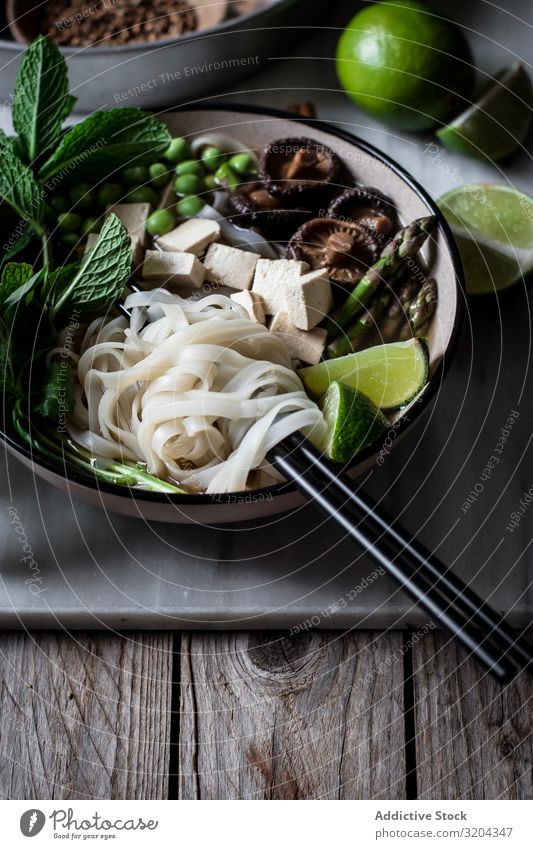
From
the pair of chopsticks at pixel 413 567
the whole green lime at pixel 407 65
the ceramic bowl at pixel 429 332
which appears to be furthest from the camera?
the whole green lime at pixel 407 65

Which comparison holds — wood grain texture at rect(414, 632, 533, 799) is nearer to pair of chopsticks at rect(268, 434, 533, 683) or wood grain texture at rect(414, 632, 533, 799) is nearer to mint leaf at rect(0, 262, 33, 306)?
pair of chopsticks at rect(268, 434, 533, 683)

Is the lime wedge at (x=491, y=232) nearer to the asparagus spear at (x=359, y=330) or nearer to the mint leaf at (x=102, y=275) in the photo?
the asparagus spear at (x=359, y=330)

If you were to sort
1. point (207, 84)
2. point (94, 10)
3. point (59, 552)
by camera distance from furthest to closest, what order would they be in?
point (94, 10)
point (207, 84)
point (59, 552)

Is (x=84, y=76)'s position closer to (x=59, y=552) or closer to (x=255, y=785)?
(x=59, y=552)

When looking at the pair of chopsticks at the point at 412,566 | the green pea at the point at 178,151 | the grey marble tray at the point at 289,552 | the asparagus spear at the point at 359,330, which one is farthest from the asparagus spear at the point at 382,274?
the green pea at the point at 178,151

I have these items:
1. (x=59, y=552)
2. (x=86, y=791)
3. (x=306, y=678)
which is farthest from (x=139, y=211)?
(x=86, y=791)
